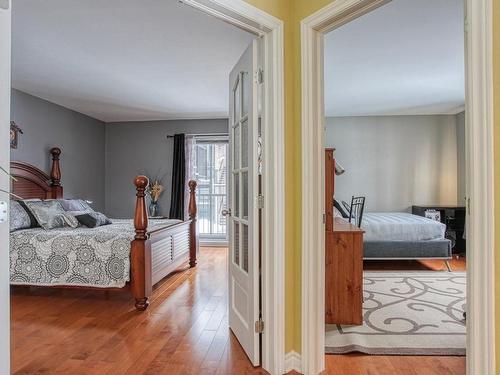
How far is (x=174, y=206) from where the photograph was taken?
245 inches

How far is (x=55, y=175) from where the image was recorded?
488 centimetres

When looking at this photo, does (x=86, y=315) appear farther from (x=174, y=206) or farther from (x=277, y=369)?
(x=174, y=206)

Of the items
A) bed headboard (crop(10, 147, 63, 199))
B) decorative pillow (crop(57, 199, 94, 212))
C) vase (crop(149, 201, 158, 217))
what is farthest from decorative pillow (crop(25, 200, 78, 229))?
vase (crop(149, 201, 158, 217))

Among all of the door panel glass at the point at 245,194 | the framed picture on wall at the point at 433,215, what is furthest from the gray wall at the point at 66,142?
the framed picture on wall at the point at 433,215

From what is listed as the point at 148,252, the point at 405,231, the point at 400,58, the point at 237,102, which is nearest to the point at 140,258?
the point at 148,252

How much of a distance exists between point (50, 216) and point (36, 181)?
126cm

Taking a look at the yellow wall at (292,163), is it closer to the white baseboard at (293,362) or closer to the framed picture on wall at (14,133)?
the white baseboard at (293,362)

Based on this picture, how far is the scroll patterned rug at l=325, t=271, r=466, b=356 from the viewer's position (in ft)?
7.52

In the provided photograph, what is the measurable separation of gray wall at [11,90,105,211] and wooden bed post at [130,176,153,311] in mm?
2359

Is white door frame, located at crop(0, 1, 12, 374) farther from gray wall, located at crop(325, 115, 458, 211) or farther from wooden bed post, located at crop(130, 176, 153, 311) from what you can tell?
gray wall, located at crop(325, 115, 458, 211)

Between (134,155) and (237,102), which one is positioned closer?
(237,102)

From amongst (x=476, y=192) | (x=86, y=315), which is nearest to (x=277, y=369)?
(x=476, y=192)

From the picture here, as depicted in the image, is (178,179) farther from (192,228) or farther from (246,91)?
(246,91)

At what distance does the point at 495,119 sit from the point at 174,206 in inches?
221
